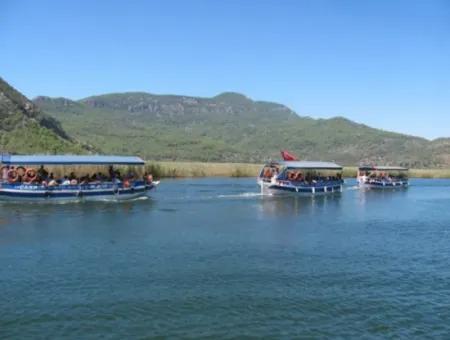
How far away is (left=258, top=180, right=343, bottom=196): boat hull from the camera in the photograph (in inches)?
2596

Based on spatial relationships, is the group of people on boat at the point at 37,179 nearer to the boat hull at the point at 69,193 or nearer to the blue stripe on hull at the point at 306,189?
the boat hull at the point at 69,193

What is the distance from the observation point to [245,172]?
108438mm

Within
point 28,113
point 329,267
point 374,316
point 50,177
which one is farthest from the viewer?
point 28,113

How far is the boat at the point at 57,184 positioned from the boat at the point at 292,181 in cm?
1644

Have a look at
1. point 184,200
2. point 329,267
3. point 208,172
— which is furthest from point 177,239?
point 208,172

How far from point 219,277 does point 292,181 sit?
4724cm

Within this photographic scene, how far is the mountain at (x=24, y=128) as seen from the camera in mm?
99562

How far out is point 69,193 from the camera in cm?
5256

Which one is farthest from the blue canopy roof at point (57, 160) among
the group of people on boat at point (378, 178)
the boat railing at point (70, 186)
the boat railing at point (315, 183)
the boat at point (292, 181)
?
the group of people on boat at point (378, 178)

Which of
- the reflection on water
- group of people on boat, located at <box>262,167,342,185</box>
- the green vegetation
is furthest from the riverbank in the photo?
the reflection on water

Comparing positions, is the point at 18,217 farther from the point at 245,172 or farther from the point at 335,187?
the point at 245,172

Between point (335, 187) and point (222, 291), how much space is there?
56.9m

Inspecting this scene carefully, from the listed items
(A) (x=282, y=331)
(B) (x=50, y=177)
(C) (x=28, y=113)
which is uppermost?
(C) (x=28, y=113)

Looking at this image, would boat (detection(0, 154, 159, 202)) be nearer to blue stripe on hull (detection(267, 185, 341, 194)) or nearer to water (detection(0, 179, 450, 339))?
water (detection(0, 179, 450, 339))
